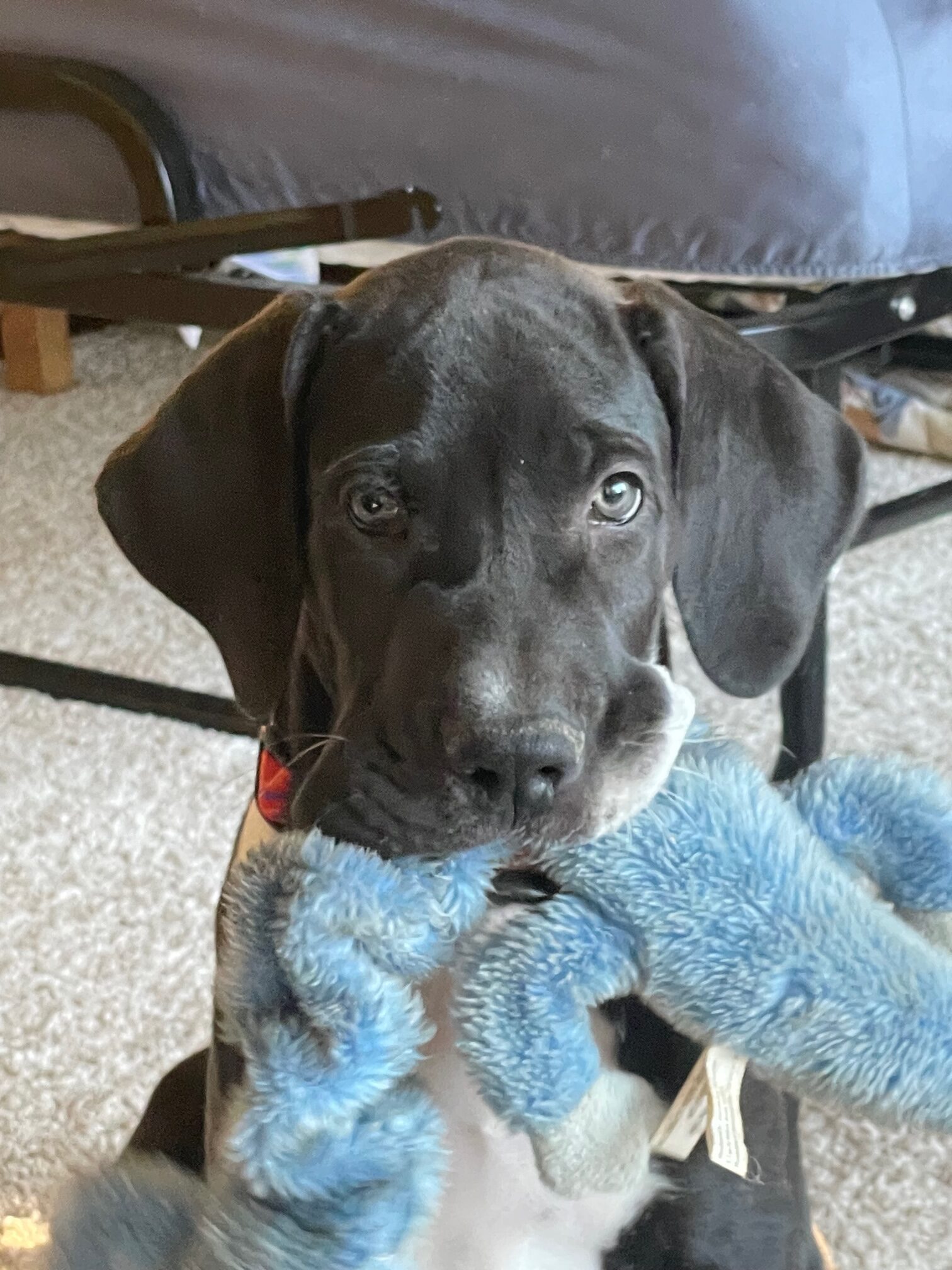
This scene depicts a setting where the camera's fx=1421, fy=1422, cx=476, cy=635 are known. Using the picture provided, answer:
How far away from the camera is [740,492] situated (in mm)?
1253

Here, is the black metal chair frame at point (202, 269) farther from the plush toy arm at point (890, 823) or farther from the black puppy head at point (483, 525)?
the plush toy arm at point (890, 823)

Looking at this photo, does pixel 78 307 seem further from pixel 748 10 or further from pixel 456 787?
pixel 456 787

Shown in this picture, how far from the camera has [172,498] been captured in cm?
128

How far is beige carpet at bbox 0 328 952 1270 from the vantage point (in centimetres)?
166

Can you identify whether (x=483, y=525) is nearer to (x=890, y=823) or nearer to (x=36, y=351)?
(x=890, y=823)

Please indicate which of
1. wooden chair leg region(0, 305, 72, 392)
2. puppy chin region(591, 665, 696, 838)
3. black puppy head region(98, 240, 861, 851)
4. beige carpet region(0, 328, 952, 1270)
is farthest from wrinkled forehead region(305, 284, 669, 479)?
wooden chair leg region(0, 305, 72, 392)

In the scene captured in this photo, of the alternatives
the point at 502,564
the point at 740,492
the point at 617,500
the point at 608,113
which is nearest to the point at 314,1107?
the point at 502,564

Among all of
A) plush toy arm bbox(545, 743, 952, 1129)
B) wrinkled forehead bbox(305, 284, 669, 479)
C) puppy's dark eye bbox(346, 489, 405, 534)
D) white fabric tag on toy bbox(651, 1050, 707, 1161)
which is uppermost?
wrinkled forehead bbox(305, 284, 669, 479)

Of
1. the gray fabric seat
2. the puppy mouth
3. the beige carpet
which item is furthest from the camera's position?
the beige carpet

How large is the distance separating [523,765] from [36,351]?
125 inches

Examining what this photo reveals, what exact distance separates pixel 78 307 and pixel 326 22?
1.87 feet

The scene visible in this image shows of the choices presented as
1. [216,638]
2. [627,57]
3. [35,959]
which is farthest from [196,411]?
[35,959]

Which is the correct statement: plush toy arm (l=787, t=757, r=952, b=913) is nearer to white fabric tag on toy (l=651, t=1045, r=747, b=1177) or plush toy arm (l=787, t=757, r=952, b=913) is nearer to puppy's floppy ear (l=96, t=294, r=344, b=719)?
white fabric tag on toy (l=651, t=1045, r=747, b=1177)

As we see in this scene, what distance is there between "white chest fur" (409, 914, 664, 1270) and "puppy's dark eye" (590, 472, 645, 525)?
0.39m
